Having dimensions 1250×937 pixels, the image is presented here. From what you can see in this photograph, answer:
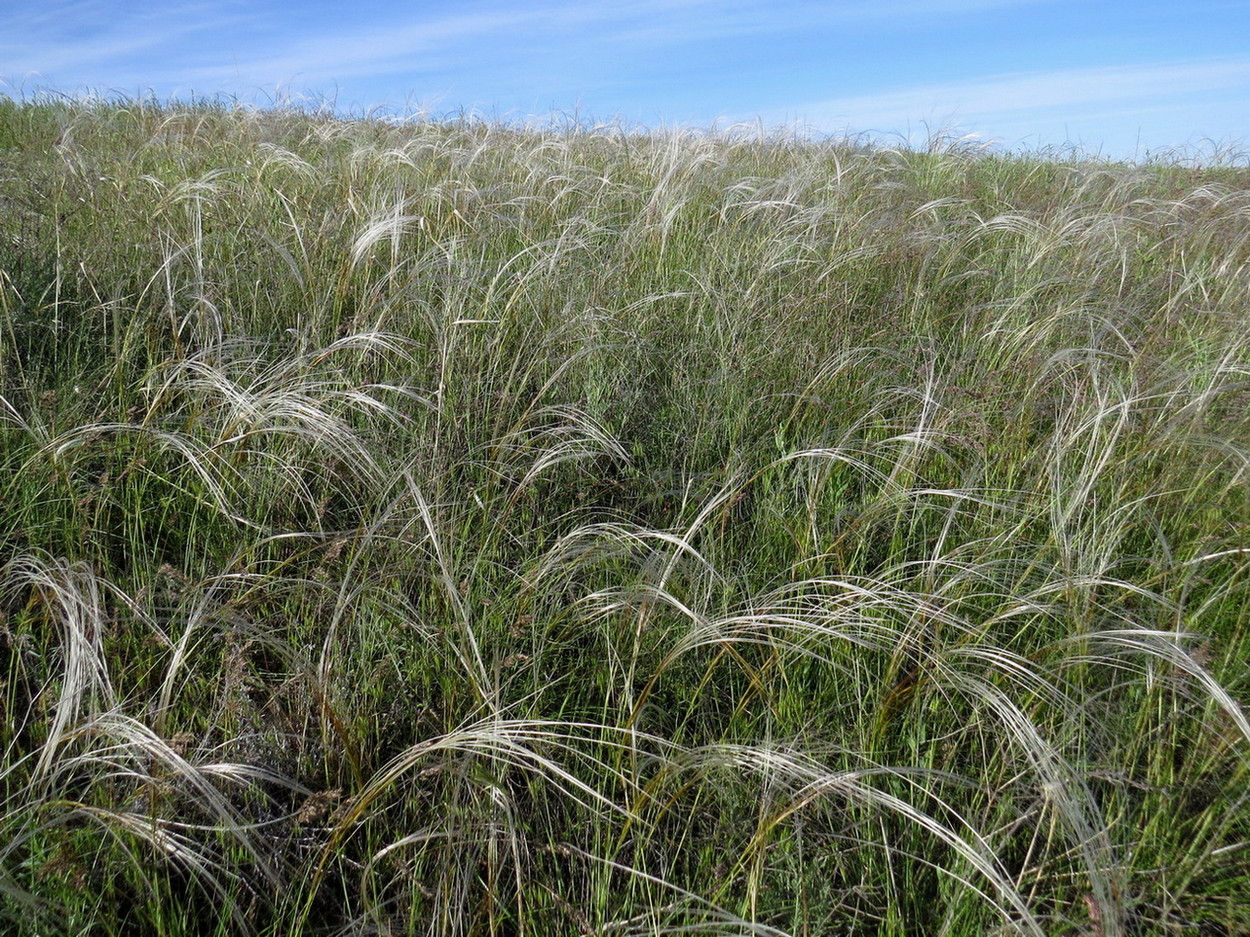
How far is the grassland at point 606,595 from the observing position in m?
1.19

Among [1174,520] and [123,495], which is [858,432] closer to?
[1174,520]

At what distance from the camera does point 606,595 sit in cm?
159

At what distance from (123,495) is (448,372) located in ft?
2.66

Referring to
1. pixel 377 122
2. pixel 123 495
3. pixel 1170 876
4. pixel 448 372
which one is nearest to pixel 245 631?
pixel 123 495

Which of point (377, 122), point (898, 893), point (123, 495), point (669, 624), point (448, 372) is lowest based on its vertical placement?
point (898, 893)

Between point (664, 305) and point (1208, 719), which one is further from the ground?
point (664, 305)

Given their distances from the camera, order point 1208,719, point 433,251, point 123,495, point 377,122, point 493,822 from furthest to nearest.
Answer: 1. point 377,122
2. point 433,251
3. point 123,495
4. point 1208,719
5. point 493,822

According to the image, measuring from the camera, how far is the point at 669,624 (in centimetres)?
158

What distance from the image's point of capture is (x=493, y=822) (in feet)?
3.77

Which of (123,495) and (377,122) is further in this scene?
(377,122)

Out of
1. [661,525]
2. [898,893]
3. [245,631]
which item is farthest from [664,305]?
[898,893]

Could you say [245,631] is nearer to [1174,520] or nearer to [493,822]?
[493,822]

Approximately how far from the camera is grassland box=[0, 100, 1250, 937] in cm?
119

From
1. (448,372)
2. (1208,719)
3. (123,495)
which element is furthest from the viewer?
(448,372)
